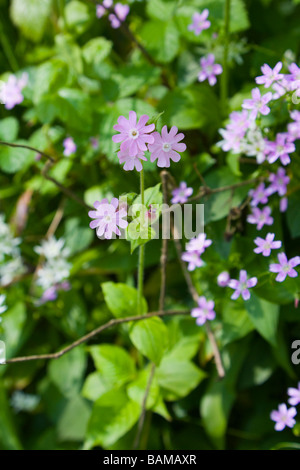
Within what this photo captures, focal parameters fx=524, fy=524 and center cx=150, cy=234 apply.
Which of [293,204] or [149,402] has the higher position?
[293,204]

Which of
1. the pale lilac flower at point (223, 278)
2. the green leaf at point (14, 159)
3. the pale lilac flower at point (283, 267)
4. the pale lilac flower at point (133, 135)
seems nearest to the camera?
the pale lilac flower at point (133, 135)

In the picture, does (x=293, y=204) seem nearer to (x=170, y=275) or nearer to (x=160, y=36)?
(x=170, y=275)

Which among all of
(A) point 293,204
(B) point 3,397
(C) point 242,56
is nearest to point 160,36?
(C) point 242,56

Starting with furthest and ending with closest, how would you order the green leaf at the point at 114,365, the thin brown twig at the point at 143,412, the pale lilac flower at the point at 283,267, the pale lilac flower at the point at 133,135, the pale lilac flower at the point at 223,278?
1. the green leaf at the point at 114,365
2. the thin brown twig at the point at 143,412
3. the pale lilac flower at the point at 223,278
4. the pale lilac flower at the point at 283,267
5. the pale lilac flower at the point at 133,135

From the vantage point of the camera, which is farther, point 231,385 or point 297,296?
point 231,385

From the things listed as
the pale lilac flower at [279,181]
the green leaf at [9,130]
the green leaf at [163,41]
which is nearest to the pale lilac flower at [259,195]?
the pale lilac flower at [279,181]

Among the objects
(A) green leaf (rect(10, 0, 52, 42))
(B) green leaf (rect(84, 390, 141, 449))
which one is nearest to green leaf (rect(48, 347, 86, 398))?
(B) green leaf (rect(84, 390, 141, 449))

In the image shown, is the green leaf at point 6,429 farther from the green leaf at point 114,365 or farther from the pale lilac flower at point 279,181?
the pale lilac flower at point 279,181

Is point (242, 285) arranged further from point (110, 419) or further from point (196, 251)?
point (110, 419)
